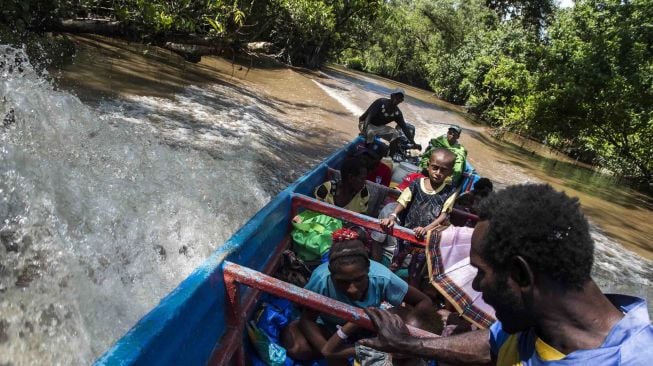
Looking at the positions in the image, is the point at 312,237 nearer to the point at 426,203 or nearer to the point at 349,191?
the point at 349,191

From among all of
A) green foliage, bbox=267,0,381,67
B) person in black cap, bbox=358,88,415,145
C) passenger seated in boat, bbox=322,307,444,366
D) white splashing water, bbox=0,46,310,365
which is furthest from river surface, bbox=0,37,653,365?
green foliage, bbox=267,0,381,67

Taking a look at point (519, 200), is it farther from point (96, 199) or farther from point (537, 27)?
point (537, 27)

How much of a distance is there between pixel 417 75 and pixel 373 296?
3983 cm

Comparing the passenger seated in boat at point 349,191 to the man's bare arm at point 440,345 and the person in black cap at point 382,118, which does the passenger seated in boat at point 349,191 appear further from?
the person in black cap at point 382,118

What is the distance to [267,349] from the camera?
7.45 ft

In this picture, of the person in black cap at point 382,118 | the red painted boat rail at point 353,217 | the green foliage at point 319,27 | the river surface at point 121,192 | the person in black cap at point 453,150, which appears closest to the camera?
the river surface at point 121,192

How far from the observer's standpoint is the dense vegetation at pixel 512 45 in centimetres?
374

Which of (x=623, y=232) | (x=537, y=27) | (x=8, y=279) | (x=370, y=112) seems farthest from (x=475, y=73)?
(x=8, y=279)

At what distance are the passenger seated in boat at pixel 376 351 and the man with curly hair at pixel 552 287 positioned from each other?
687 mm

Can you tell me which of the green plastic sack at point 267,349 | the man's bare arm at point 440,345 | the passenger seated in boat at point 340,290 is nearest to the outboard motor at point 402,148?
the passenger seated in boat at point 340,290

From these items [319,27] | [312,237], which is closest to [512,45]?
[319,27]

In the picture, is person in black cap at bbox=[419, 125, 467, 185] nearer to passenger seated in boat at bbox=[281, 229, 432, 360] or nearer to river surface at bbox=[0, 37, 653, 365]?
river surface at bbox=[0, 37, 653, 365]

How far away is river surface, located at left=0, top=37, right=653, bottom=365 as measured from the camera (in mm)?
2723

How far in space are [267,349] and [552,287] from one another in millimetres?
1515
